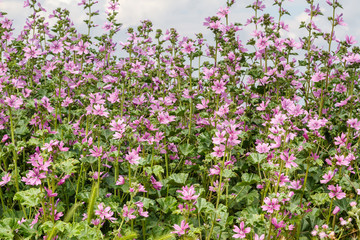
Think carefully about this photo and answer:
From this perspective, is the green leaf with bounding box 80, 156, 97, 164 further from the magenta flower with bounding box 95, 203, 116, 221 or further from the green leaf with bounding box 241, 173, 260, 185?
the green leaf with bounding box 241, 173, 260, 185

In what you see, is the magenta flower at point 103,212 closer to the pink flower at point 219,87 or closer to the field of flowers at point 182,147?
the field of flowers at point 182,147

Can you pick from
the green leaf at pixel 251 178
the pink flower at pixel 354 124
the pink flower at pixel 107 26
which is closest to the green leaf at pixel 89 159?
the green leaf at pixel 251 178

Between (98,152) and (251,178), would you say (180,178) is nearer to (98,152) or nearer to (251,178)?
(251,178)

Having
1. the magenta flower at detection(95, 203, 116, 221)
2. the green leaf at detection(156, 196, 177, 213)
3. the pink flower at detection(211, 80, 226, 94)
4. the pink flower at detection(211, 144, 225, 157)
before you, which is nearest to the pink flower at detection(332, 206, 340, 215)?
the pink flower at detection(211, 144, 225, 157)

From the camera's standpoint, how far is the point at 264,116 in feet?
19.2

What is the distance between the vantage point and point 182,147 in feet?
17.3

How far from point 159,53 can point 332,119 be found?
2809 millimetres

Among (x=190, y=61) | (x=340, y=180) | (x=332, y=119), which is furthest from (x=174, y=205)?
(x=332, y=119)

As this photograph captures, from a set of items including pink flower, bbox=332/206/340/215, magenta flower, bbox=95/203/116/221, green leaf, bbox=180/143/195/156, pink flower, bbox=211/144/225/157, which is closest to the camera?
magenta flower, bbox=95/203/116/221

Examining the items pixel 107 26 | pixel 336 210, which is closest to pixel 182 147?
pixel 336 210

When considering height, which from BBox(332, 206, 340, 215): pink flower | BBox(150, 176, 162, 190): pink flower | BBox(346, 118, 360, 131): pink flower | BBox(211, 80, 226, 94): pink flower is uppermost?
BBox(211, 80, 226, 94): pink flower

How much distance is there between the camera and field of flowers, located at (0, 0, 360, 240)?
4098 mm

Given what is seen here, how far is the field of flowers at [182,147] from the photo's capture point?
4.10m

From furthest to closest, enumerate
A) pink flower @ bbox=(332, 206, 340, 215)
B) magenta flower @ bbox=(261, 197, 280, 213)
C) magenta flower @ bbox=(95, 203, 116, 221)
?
1. pink flower @ bbox=(332, 206, 340, 215)
2. magenta flower @ bbox=(95, 203, 116, 221)
3. magenta flower @ bbox=(261, 197, 280, 213)
